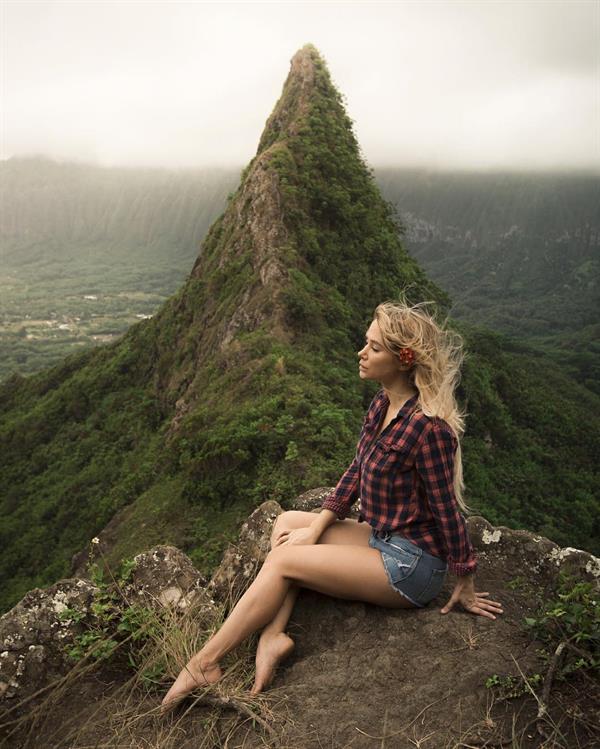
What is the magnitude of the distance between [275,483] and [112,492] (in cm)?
914

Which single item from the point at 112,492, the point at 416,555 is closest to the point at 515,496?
the point at 112,492

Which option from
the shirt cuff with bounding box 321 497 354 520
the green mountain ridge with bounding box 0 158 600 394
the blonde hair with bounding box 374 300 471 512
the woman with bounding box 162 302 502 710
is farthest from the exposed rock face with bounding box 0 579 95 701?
the green mountain ridge with bounding box 0 158 600 394

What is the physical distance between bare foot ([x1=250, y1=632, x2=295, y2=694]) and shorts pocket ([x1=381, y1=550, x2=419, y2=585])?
732 mm

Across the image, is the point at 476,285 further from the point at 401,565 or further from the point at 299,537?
the point at 401,565

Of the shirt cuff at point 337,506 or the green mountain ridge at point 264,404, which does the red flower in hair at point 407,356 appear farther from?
the green mountain ridge at point 264,404

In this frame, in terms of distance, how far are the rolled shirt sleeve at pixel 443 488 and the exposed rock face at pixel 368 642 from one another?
0.48 metres

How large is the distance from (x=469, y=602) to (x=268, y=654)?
1.29m

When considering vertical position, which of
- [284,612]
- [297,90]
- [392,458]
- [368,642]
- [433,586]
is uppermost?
[297,90]

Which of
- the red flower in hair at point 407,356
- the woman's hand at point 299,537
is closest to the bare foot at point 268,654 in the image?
the woman's hand at point 299,537

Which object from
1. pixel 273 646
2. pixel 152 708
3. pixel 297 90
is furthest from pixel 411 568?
pixel 297 90

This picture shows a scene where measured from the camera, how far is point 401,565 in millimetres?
3559

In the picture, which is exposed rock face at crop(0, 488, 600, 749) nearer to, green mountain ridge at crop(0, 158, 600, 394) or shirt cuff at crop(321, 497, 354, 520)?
shirt cuff at crop(321, 497, 354, 520)

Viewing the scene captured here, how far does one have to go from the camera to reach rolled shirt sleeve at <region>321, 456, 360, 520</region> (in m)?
4.00

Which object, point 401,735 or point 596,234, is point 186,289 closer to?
point 401,735
